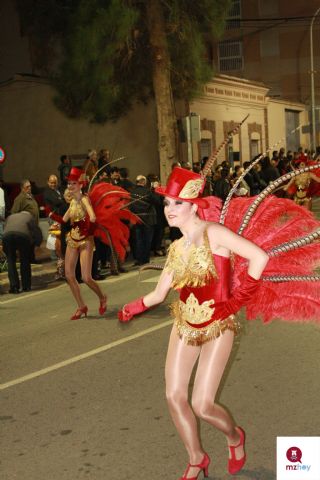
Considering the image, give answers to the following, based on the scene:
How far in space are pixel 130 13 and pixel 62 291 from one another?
10254mm

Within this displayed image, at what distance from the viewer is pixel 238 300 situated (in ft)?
12.6

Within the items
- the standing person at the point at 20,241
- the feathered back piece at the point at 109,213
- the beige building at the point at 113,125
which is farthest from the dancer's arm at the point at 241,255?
the beige building at the point at 113,125

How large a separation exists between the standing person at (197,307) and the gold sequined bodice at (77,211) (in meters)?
4.97

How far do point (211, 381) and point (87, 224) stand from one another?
5.15m

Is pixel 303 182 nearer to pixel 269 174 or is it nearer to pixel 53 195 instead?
pixel 53 195

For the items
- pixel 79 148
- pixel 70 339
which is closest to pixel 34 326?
pixel 70 339

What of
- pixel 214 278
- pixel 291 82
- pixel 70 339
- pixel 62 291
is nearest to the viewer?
pixel 214 278

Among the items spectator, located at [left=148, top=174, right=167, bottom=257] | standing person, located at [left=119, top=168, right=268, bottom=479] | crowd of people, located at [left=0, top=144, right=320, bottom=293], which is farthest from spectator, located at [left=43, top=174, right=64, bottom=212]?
standing person, located at [left=119, top=168, right=268, bottom=479]

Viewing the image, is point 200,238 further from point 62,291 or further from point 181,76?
point 181,76

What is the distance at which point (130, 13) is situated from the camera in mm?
19438

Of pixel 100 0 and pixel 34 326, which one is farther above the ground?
pixel 100 0

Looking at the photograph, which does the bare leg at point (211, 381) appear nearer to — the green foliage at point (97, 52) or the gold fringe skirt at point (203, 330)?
the gold fringe skirt at point (203, 330)

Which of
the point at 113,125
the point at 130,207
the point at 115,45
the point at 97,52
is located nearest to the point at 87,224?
the point at 130,207

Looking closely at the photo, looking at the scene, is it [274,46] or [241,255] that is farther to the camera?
[274,46]
